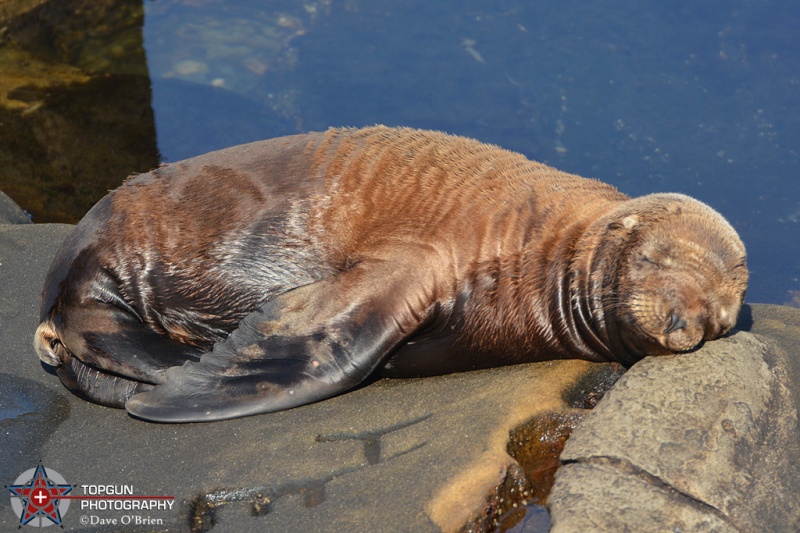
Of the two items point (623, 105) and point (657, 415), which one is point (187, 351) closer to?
point (657, 415)

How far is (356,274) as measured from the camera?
5574mm

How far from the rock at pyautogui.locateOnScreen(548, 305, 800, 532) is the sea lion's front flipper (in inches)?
49.8

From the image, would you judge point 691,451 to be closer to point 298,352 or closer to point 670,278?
point 670,278

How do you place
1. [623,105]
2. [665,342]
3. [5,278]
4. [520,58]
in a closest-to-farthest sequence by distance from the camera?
[665,342] → [5,278] → [623,105] → [520,58]

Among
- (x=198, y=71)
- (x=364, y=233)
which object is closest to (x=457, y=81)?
(x=198, y=71)

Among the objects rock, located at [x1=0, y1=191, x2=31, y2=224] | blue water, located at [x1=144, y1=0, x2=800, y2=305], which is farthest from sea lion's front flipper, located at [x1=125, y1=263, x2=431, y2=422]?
blue water, located at [x1=144, y1=0, x2=800, y2=305]

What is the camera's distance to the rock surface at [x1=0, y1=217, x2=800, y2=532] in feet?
14.6

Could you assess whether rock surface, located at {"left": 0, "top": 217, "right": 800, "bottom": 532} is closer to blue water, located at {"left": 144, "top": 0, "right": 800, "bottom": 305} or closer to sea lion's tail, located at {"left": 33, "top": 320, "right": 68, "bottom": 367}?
sea lion's tail, located at {"left": 33, "top": 320, "right": 68, "bottom": 367}

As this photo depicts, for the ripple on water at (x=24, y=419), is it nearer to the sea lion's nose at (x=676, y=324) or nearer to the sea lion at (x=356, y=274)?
the sea lion at (x=356, y=274)

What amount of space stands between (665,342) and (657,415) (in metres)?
0.51

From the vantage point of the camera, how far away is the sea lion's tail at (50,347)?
5844 millimetres

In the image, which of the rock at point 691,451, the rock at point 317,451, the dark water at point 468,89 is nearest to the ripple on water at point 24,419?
the rock at point 317,451

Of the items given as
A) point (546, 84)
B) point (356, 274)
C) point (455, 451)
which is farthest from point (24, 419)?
point (546, 84)

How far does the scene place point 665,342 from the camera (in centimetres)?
516
